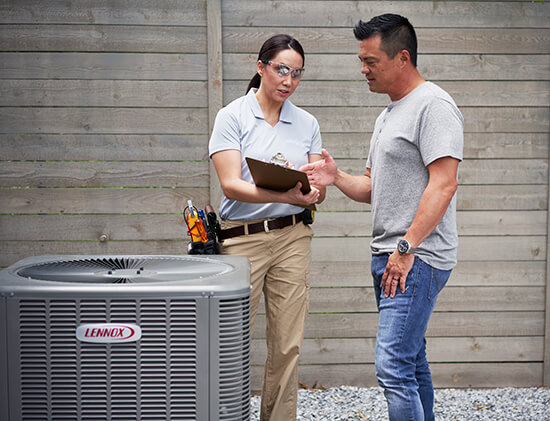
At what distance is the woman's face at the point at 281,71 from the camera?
212 cm

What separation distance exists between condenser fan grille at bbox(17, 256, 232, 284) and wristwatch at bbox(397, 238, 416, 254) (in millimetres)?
489

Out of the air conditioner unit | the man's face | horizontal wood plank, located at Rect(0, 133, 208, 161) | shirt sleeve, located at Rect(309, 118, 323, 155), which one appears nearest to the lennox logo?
the air conditioner unit

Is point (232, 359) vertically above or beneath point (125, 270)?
beneath

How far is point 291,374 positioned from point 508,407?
135 centimetres

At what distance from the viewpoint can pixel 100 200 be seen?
116 inches

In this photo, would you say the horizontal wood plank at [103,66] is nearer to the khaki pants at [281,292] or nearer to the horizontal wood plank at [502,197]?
the khaki pants at [281,292]

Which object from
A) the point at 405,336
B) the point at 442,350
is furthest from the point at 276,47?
the point at 442,350

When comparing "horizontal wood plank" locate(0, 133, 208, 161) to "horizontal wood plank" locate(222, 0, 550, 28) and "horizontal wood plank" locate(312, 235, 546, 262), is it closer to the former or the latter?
"horizontal wood plank" locate(222, 0, 550, 28)

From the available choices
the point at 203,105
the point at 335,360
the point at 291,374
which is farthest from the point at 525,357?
the point at 203,105

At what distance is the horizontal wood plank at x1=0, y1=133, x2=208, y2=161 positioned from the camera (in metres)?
2.92

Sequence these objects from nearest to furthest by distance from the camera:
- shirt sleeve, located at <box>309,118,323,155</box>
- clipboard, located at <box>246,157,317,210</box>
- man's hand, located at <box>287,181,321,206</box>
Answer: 1. clipboard, located at <box>246,157,317,210</box>
2. man's hand, located at <box>287,181,321,206</box>
3. shirt sleeve, located at <box>309,118,323,155</box>

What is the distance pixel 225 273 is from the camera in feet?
5.02

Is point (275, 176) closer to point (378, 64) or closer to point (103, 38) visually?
point (378, 64)

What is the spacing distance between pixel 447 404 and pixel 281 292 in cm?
128
